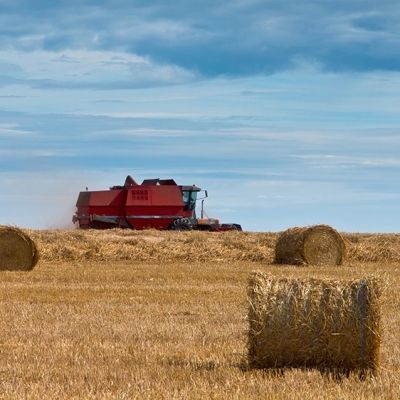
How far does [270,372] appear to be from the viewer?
6.81 m

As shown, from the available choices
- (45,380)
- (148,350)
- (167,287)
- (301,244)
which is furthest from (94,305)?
(301,244)

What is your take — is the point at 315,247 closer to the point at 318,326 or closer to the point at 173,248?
the point at 173,248

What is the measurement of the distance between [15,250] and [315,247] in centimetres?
737

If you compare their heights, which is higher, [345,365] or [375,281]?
[375,281]

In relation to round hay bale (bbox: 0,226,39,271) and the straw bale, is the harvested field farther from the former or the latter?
the straw bale

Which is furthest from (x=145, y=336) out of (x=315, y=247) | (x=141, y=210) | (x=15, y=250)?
(x=141, y=210)

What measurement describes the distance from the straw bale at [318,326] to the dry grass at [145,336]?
217mm

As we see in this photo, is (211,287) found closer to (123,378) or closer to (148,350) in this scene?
(148,350)

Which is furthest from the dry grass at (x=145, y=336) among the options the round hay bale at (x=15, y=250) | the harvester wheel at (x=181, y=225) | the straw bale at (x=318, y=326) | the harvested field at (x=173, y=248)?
the harvester wheel at (x=181, y=225)

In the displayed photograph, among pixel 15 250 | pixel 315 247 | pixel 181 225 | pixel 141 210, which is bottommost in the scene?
pixel 15 250

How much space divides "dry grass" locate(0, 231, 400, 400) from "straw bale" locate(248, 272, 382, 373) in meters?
0.22

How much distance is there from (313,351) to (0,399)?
112 inches

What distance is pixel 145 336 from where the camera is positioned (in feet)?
28.5

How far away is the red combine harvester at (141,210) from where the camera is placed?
33469 millimetres
